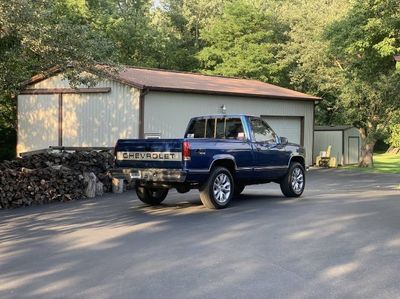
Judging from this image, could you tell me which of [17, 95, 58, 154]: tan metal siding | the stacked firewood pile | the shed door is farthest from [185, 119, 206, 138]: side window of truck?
the shed door

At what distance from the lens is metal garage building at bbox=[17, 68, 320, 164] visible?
2050 cm

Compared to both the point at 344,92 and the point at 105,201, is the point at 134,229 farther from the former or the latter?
the point at 344,92

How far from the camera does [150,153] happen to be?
11.7 metres

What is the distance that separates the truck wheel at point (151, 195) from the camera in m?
13.0

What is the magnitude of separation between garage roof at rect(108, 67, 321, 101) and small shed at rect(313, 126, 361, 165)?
4.50 metres

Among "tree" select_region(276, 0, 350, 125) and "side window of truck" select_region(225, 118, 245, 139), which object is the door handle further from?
"tree" select_region(276, 0, 350, 125)

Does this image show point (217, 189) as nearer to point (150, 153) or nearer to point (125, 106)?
point (150, 153)

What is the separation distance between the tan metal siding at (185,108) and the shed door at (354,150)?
7.19 metres

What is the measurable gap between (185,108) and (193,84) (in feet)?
6.82

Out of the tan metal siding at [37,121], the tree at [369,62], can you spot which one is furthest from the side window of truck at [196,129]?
the tan metal siding at [37,121]

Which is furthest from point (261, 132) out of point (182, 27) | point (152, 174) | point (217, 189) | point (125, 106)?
point (182, 27)

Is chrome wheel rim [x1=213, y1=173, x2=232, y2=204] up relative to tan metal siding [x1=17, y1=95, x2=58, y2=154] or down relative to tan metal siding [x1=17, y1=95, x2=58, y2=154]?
down

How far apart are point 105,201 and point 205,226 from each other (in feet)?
16.3

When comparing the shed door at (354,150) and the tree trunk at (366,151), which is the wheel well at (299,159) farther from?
the shed door at (354,150)
